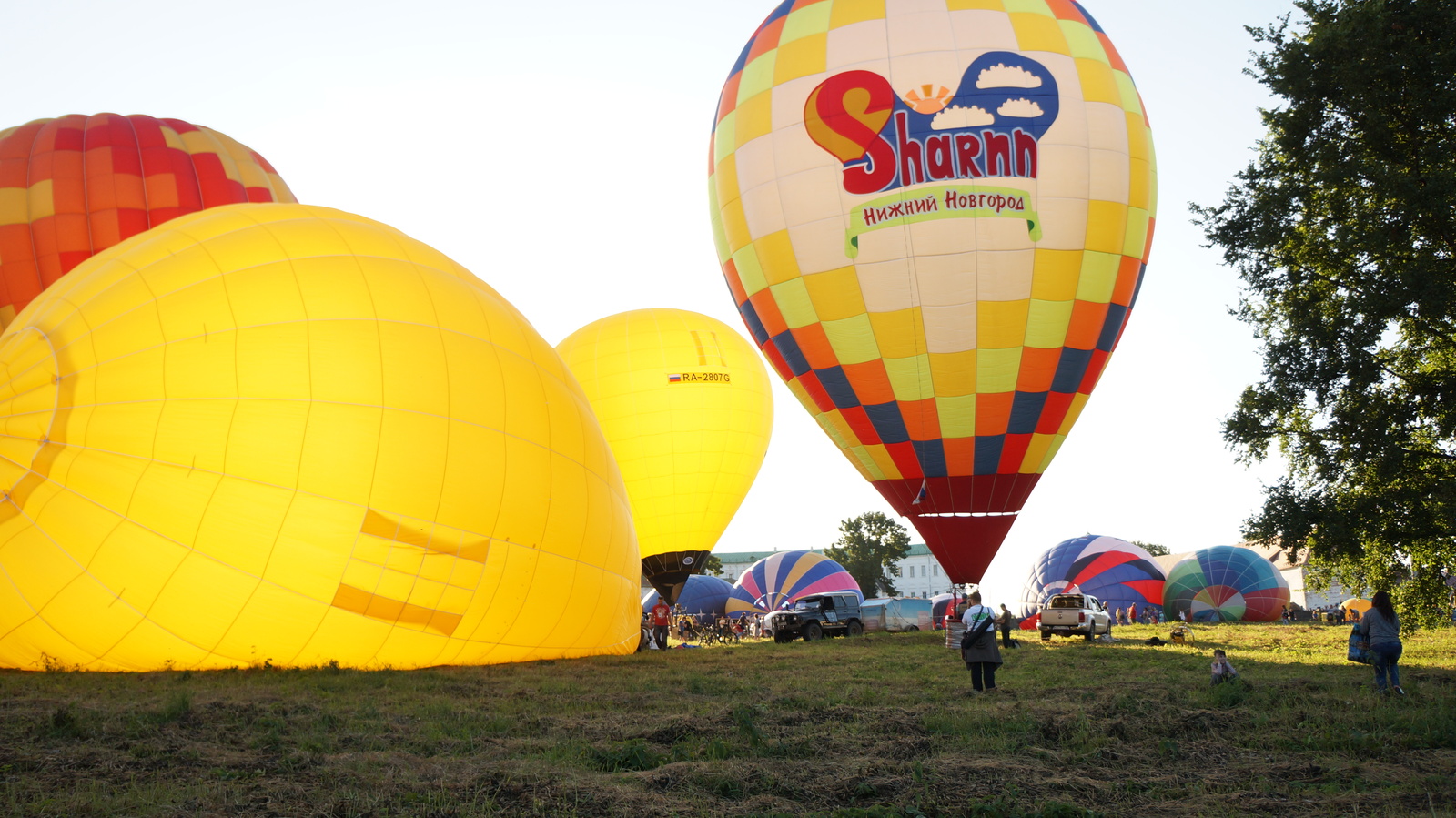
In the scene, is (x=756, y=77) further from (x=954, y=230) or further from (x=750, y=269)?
(x=954, y=230)

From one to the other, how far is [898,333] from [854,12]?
5792mm

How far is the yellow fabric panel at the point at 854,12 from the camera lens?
18203 millimetres

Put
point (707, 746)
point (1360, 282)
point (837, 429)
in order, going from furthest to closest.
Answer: point (837, 429) < point (1360, 282) < point (707, 746)

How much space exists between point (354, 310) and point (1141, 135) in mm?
13876

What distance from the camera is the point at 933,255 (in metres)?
17.3

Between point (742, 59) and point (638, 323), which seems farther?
point (638, 323)

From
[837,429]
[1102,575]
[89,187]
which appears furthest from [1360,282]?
[1102,575]

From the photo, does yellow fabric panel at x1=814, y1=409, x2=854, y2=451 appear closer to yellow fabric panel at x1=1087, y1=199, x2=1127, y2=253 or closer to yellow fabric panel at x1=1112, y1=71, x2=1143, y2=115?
yellow fabric panel at x1=1087, y1=199, x2=1127, y2=253

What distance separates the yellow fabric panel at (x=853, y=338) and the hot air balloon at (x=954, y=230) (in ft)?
0.11

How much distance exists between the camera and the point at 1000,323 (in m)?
17.4

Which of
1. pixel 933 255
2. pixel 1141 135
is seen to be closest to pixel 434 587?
pixel 933 255

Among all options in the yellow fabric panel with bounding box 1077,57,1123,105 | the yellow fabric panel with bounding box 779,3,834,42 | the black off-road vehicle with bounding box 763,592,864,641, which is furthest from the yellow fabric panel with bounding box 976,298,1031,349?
the black off-road vehicle with bounding box 763,592,864,641

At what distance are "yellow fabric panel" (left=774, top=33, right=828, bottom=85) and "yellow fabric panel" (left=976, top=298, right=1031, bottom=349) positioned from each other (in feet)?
16.9

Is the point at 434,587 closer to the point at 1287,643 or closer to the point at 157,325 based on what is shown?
the point at 157,325
